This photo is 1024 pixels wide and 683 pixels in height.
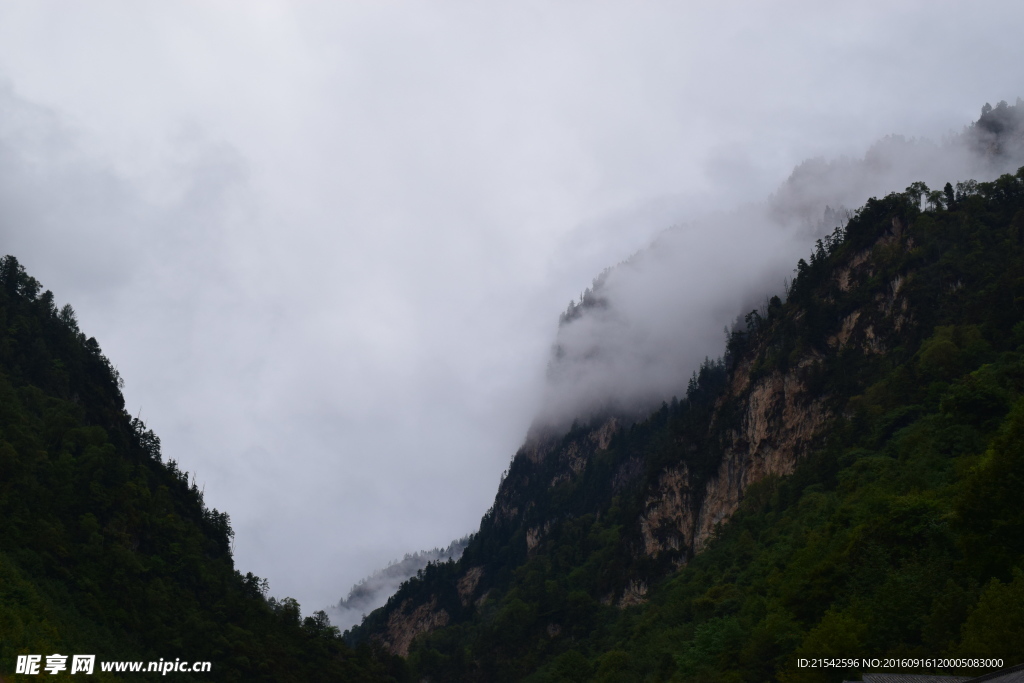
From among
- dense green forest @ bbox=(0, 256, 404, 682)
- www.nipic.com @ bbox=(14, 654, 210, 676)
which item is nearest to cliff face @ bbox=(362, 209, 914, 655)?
dense green forest @ bbox=(0, 256, 404, 682)

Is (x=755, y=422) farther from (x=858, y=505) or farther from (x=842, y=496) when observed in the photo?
(x=858, y=505)

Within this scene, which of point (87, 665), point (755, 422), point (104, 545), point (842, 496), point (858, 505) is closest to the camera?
point (858, 505)

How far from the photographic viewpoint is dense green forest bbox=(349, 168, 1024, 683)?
55.0 m

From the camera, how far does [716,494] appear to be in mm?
156875

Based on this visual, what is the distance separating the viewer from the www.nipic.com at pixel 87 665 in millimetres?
70000

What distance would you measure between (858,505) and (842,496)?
15.0 m

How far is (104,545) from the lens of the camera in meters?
115

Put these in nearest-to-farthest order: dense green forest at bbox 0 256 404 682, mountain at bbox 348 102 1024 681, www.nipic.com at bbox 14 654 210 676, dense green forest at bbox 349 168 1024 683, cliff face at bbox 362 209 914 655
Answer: dense green forest at bbox 349 168 1024 683 → mountain at bbox 348 102 1024 681 → www.nipic.com at bbox 14 654 210 676 → dense green forest at bbox 0 256 404 682 → cliff face at bbox 362 209 914 655

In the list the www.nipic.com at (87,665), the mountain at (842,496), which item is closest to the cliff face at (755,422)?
the mountain at (842,496)

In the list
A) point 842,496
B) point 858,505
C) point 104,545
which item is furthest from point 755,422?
point 104,545

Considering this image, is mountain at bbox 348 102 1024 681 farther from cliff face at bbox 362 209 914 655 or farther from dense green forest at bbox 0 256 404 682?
dense green forest at bbox 0 256 404 682

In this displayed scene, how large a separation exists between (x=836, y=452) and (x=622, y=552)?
245 feet

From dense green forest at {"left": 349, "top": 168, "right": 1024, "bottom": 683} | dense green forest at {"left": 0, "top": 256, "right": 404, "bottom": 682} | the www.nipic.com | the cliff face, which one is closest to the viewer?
dense green forest at {"left": 349, "top": 168, "right": 1024, "bottom": 683}

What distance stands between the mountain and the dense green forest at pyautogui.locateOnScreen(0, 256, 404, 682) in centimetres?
4743
